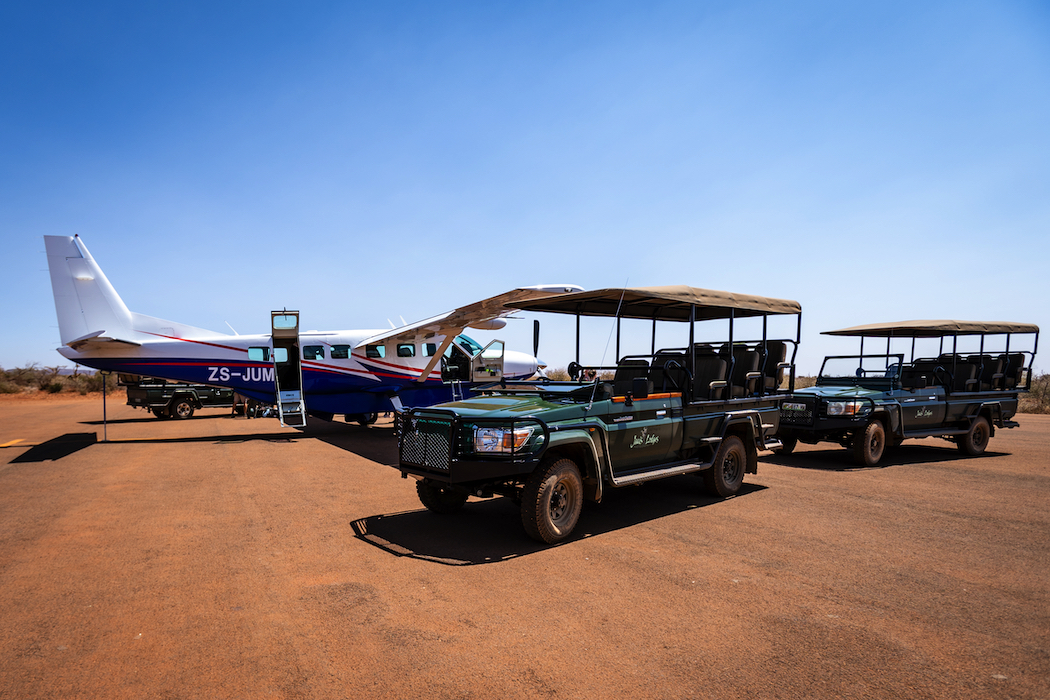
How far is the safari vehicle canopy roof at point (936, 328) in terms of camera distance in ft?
37.9

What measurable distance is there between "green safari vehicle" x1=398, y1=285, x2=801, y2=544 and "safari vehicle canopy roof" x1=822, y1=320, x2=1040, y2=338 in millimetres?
4336

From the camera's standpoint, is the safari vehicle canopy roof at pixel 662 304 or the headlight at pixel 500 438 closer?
the headlight at pixel 500 438

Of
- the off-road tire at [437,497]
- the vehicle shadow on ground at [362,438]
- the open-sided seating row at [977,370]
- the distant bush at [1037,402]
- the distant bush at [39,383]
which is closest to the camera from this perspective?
the off-road tire at [437,497]

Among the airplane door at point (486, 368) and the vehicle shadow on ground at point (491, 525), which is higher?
the airplane door at point (486, 368)

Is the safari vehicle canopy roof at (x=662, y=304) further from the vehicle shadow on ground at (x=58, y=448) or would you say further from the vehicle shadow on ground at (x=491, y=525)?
the vehicle shadow on ground at (x=58, y=448)

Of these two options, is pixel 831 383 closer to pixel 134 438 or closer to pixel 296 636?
pixel 296 636

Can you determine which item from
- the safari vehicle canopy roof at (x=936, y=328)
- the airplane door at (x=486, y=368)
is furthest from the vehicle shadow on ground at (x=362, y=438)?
the safari vehicle canopy roof at (x=936, y=328)

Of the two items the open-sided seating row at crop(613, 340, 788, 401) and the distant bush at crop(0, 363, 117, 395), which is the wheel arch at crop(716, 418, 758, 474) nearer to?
the open-sided seating row at crop(613, 340, 788, 401)

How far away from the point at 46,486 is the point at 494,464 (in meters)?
7.97

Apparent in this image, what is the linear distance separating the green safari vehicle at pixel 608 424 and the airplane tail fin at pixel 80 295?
12.7m

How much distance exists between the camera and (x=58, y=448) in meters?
13.0

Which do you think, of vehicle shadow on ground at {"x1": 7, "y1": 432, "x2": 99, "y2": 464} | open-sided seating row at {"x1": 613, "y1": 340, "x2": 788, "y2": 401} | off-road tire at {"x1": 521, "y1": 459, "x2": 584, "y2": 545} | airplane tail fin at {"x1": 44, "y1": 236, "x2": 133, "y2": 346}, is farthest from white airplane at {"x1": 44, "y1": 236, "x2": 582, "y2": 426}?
off-road tire at {"x1": 521, "y1": 459, "x2": 584, "y2": 545}

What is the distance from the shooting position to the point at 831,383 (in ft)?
41.5

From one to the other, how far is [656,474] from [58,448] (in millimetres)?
13902
